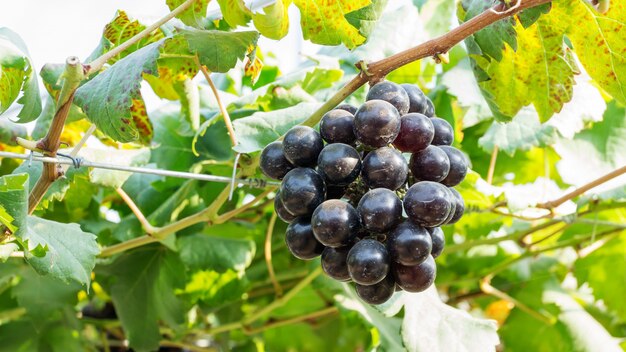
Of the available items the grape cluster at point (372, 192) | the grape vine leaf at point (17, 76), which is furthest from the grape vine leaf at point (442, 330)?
the grape vine leaf at point (17, 76)

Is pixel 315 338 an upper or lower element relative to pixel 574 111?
lower

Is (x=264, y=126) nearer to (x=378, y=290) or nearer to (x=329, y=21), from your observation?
(x=329, y=21)

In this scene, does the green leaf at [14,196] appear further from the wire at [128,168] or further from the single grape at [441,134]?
the single grape at [441,134]

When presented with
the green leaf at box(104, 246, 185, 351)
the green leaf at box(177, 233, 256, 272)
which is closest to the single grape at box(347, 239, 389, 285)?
the green leaf at box(177, 233, 256, 272)

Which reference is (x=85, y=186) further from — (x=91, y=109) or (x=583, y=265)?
(x=583, y=265)

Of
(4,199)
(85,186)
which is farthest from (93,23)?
(4,199)
